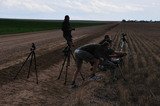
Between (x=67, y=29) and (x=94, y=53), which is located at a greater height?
(x=67, y=29)

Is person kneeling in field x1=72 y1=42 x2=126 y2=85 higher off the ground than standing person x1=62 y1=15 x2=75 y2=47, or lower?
lower

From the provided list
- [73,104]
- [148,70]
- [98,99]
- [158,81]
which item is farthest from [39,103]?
[148,70]

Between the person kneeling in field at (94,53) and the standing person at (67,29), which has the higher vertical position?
the standing person at (67,29)

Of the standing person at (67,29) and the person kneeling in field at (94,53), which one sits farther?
the standing person at (67,29)

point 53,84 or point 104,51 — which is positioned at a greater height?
point 104,51

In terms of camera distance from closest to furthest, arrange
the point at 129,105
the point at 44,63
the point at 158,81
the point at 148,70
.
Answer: the point at 129,105, the point at 158,81, the point at 148,70, the point at 44,63

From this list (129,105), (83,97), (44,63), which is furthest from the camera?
(44,63)

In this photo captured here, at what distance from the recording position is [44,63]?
1759 centimetres

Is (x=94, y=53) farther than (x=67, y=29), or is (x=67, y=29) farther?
(x=67, y=29)

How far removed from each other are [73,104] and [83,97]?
93 centimetres

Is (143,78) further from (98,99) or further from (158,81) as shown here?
(98,99)

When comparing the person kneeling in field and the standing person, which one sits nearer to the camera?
the person kneeling in field

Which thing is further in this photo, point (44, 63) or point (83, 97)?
point (44, 63)

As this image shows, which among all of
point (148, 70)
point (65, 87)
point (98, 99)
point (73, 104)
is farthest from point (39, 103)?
point (148, 70)
